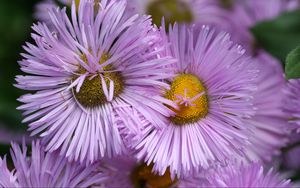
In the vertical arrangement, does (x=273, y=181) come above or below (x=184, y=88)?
below

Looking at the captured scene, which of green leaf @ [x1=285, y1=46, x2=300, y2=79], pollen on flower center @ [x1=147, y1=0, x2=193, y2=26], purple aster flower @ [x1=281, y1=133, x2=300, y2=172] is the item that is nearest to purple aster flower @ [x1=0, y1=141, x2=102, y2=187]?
green leaf @ [x1=285, y1=46, x2=300, y2=79]

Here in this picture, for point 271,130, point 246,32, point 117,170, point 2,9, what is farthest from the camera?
point 2,9

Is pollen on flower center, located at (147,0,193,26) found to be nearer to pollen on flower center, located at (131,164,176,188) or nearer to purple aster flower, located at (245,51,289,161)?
purple aster flower, located at (245,51,289,161)

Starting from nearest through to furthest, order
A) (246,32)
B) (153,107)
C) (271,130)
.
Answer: (153,107), (271,130), (246,32)

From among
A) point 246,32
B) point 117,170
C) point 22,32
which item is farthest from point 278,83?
point 22,32

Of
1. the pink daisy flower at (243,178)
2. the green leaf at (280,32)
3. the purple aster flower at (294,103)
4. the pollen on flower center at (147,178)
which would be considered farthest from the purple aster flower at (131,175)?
the green leaf at (280,32)

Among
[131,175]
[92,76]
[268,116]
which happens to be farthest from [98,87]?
[268,116]

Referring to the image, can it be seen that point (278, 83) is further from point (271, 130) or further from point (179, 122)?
point (179, 122)
